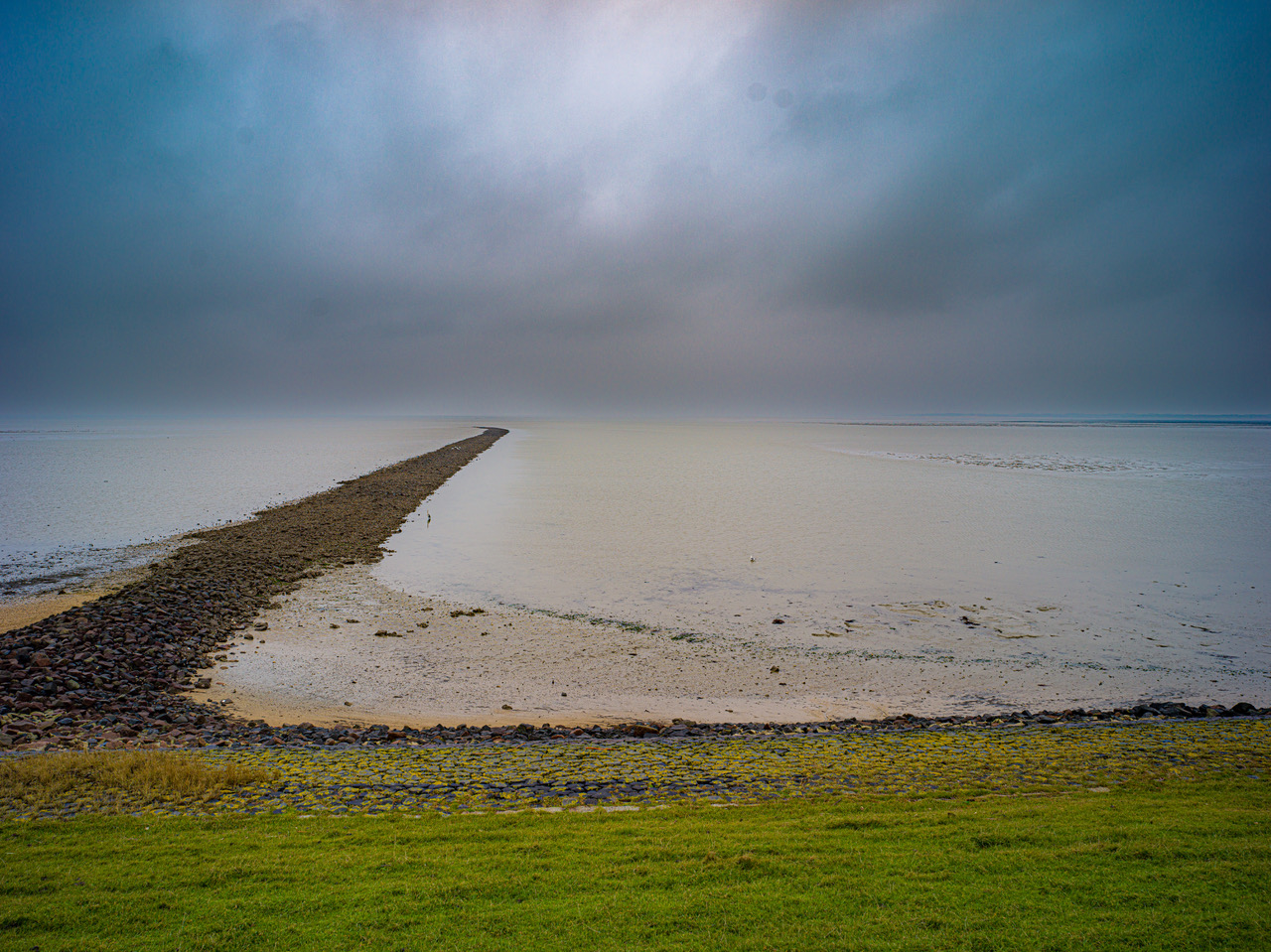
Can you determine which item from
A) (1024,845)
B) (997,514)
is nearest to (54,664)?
(1024,845)

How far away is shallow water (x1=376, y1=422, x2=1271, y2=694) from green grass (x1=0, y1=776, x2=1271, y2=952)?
7532 millimetres

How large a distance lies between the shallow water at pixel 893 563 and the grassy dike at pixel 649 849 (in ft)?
20.3

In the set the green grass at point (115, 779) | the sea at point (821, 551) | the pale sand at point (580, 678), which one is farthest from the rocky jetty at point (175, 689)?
the sea at point (821, 551)

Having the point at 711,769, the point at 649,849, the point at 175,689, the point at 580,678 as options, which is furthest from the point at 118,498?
the point at 649,849

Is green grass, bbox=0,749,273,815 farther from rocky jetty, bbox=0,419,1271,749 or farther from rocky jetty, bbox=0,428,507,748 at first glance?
rocky jetty, bbox=0,428,507,748

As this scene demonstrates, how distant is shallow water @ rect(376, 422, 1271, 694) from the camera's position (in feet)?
43.1

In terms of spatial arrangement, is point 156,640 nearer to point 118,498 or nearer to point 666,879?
point 666,879

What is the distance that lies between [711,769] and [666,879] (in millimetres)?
2406

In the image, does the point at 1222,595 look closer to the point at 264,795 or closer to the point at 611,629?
the point at 611,629

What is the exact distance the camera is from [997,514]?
27.6 m

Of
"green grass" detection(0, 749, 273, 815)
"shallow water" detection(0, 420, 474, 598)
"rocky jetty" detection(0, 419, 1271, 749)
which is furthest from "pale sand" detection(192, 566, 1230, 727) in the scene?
"shallow water" detection(0, 420, 474, 598)

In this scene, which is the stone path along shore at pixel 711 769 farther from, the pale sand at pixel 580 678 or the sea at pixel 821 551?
the sea at pixel 821 551

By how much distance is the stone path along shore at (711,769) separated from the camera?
6.09 m

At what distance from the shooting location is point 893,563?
1909 cm
